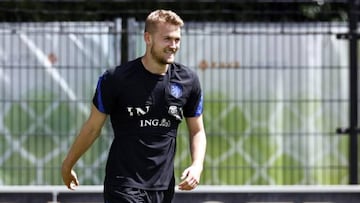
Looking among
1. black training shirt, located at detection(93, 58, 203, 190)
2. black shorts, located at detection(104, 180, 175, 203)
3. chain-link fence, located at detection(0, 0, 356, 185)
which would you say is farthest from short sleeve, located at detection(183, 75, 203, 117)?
chain-link fence, located at detection(0, 0, 356, 185)

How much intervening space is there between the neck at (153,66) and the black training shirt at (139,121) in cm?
2

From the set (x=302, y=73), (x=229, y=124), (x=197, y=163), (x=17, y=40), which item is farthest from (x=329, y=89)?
(x=197, y=163)

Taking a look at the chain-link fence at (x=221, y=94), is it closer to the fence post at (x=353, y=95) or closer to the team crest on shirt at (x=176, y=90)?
the fence post at (x=353, y=95)

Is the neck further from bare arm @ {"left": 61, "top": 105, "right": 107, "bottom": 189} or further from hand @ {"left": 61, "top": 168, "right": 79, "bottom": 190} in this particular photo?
hand @ {"left": 61, "top": 168, "right": 79, "bottom": 190}

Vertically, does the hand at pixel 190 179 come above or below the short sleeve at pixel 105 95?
below

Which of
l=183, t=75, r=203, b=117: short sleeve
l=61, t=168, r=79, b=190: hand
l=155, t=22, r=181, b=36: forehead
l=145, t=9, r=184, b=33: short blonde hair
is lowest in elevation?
l=61, t=168, r=79, b=190: hand

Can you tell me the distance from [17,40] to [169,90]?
4991mm

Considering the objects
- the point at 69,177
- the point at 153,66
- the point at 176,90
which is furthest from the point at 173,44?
the point at 69,177

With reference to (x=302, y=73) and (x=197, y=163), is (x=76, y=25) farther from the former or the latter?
(x=197, y=163)

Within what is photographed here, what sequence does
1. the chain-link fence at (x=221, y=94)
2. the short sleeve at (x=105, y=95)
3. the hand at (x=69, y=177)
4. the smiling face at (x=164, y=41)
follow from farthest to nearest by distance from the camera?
the chain-link fence at (x=221, y=94) < the hand at (x=69, y=177) < the short sleeve at (x=105, y=95) < the smiling face at (x=164, y=41)

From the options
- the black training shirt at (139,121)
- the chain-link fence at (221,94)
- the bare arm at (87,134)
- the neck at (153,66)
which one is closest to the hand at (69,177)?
the bare arm at (87,134)

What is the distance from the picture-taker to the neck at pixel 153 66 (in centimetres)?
586

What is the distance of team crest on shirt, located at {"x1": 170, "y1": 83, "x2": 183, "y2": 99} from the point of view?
5.93 metres

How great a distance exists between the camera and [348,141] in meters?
10.9
